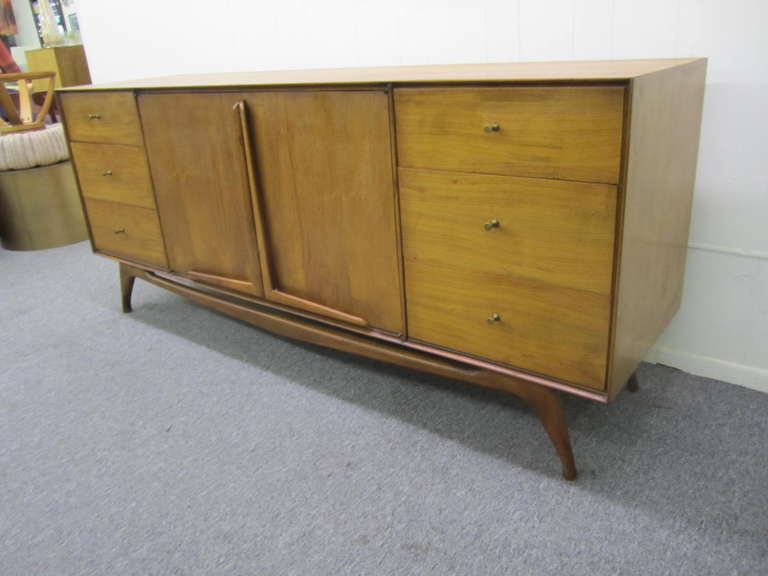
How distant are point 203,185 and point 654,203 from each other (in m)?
1.04

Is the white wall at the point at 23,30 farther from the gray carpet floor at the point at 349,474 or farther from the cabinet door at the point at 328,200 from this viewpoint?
the cabinet door at the point at 328,200

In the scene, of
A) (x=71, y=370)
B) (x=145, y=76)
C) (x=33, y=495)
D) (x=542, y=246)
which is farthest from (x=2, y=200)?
(x=542, y=246)

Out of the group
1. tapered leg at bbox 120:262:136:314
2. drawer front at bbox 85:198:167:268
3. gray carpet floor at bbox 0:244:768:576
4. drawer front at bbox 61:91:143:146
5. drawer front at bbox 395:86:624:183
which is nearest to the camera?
drawer front at bbox 395:86:624:183

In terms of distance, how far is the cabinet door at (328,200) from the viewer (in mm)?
1227

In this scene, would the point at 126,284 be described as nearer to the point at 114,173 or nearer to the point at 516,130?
the point at 114,173

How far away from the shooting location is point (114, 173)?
182cm

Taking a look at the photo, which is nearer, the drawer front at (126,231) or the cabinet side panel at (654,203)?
the cabinet side panel at (654,203)

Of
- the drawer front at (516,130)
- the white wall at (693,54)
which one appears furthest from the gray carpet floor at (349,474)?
the drawer front at (516,130)

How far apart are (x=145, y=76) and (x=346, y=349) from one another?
1683 mm

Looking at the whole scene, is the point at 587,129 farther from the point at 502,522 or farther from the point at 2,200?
the point at 2,200

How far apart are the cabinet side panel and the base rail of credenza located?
Result: 0.14 meters

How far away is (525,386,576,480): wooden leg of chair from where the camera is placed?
118 cm

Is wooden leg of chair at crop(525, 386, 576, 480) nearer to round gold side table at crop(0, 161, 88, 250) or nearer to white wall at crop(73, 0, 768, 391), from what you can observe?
white wall at crop(73, 0, 768, 391)

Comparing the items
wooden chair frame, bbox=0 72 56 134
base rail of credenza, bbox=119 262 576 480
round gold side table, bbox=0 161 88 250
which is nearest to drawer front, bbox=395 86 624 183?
base rail of credenza, bbox=119 262 576 480
